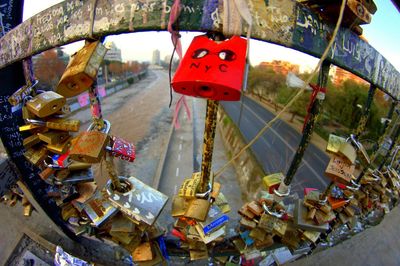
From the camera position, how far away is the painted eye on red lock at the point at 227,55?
25.3 inches

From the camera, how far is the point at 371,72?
1032mm

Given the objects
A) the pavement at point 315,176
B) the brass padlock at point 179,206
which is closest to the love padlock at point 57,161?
the brass padlock at point 179,206

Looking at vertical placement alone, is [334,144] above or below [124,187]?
above

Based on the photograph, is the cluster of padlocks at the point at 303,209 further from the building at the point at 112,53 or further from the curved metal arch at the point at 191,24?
the building at the point at 112,53

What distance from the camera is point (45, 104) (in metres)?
1.10

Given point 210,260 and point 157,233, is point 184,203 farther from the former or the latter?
point 210,260

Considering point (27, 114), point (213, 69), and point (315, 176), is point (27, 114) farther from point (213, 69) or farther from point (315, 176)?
point (315, 176)

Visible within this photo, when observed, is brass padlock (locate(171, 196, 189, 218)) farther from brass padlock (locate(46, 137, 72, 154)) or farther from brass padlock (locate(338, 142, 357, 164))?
brass padlock (locate(338, 142, 357, 164))

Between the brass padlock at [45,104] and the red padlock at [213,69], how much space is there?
732mm

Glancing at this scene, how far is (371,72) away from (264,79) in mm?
22267

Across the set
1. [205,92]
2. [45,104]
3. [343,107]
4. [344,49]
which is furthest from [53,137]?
[343,107]

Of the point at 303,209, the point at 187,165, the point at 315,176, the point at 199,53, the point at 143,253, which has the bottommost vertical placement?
the point at 187,165

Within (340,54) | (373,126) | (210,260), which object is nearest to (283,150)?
(373,126)

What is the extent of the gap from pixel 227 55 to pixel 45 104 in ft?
3.02
